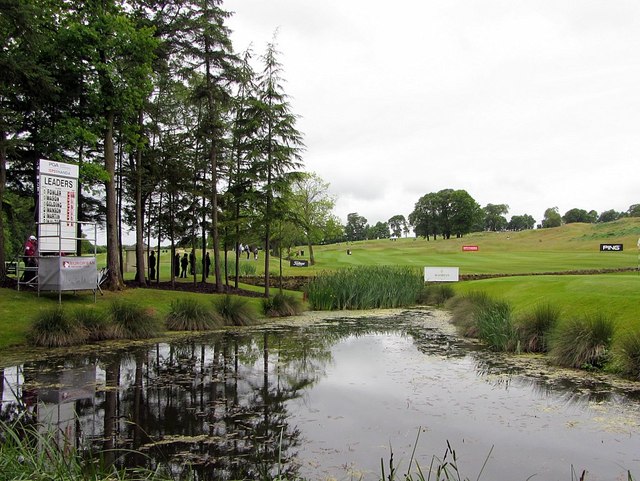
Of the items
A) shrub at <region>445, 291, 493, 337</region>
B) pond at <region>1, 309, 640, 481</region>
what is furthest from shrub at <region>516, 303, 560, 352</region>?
shrub at <region>445, 291, 493, 337</region>

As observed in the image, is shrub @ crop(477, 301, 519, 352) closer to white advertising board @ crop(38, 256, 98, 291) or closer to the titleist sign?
white advertising board @ crop(38, 256, 98, 291)

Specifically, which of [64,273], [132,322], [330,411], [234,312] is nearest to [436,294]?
[234,312]

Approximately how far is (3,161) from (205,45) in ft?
29.1

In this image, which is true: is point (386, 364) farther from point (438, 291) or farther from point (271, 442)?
point (438, 291)

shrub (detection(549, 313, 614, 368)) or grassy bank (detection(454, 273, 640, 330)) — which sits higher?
grassy bank (detection(454, 273, 640, 330))

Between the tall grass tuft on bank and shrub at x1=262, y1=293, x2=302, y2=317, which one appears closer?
shrub at x1=262, y1=293, x2=302, y2=317

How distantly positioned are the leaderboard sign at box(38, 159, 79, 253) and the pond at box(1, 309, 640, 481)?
239 inches

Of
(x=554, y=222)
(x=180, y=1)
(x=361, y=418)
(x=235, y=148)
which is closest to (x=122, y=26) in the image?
(x=180, y=1)

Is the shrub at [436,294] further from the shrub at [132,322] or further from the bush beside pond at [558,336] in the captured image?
the shrub at [132,322]

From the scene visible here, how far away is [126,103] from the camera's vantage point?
17781mm

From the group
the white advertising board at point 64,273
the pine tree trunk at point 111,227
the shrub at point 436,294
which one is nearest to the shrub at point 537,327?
the shrub at point 436,294

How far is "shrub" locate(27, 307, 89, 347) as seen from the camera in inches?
440

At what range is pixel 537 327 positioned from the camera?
1164 cm

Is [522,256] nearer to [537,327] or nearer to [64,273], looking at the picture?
[537,327]
